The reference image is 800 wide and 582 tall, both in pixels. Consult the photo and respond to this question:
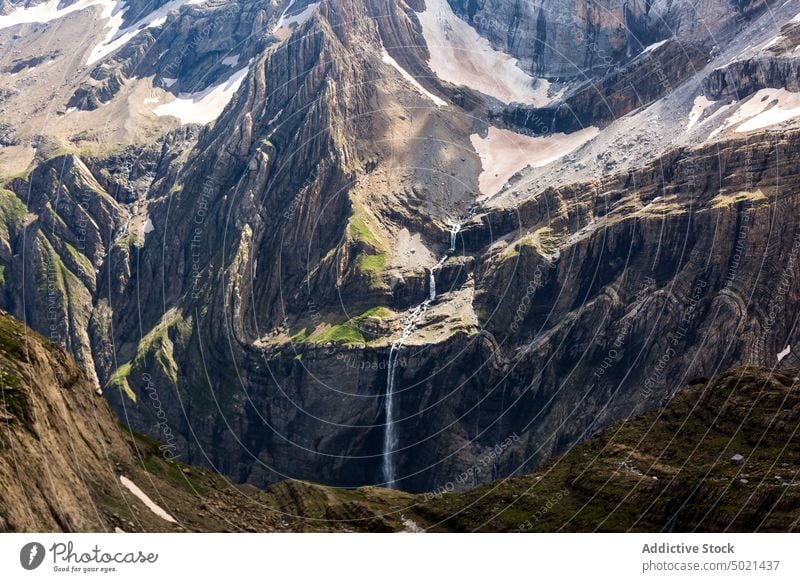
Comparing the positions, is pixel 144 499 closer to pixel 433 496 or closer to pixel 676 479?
pixel 433 496

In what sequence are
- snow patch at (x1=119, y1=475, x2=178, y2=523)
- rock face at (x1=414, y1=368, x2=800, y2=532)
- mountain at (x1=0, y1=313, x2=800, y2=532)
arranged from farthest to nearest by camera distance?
rock face at (x1=414, y1=368, x2=800, y2=532)
snow patch at (x1=119, y1=475, x2=178, y2=523)
mountain at (x1=0, y1=313, x2=800, y2=532)

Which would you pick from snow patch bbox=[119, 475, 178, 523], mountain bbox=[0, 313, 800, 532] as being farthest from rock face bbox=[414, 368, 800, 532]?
snow patch bbox=[119, 475, 178, 523]

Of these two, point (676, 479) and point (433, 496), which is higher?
point (676, 479)

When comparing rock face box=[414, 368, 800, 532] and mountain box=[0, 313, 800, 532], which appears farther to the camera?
rock face box=[414, 368, 800, 532]

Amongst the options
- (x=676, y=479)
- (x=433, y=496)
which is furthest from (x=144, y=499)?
(x=676, y=479)

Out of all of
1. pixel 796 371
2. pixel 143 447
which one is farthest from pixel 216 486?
pixel 796 371

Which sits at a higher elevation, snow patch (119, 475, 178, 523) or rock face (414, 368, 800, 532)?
snow patch (119, 475, 178, 523)

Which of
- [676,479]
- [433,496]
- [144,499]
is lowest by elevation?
[433,496]

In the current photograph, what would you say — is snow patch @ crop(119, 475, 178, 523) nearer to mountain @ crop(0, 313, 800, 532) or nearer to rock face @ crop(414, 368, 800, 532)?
mountain @ crop(0, 313, 800, 532)
